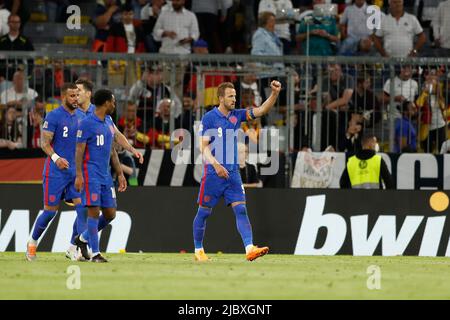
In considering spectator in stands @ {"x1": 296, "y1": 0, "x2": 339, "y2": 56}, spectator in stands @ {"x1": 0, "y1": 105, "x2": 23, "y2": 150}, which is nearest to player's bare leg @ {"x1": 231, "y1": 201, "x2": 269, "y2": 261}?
spectator in stands @ {"x1": 0, "y1": 105, "x2": 23, "y2": 150}

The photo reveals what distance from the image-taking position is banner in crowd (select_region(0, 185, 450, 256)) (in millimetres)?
20203

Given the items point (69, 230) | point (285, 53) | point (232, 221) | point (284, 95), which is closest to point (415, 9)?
point (285, 53)

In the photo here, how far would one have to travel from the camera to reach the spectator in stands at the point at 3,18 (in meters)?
22.9

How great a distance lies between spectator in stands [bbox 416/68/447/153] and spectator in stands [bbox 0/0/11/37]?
7684 millimetres

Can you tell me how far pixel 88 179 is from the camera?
50.6 ft

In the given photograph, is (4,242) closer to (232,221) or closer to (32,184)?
(32,184)

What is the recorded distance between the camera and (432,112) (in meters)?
20.7

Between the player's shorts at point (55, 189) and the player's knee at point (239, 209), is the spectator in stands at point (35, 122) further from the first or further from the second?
the player's knee at point (239, 209)

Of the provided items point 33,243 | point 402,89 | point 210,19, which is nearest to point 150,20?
point 210,19

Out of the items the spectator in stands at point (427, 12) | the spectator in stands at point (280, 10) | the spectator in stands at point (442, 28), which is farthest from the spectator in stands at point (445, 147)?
the spectator in stands at point (280, 10)

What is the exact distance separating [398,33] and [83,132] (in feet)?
30.5

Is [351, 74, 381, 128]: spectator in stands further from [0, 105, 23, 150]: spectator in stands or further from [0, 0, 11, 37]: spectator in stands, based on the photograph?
[0, 0, 11, 37]: spectator in stands

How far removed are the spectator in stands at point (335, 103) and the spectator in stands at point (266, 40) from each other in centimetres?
196
